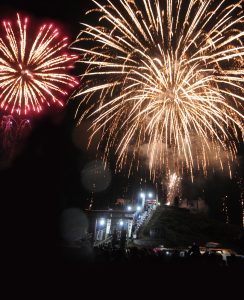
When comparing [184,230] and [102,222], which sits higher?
[102,222]

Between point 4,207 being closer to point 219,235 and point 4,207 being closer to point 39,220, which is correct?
point 39,220

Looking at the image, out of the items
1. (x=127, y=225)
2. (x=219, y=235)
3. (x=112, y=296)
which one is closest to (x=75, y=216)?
(x=127, y=225)

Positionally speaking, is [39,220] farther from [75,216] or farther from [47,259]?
[75,216]

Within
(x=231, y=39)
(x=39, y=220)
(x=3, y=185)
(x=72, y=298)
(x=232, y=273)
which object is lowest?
(x=72, y=298)

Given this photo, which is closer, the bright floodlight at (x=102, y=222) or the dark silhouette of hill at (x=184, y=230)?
the dark silhouette of hill at (x=184, y=230)

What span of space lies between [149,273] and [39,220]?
5737 mm

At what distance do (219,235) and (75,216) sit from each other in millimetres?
32642

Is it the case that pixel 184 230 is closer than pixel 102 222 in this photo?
Yes

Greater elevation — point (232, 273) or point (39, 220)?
point (39, 220)

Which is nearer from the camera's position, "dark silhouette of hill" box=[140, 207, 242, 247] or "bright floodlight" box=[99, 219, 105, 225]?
"dark silhouette of hill" box=[140, 207, 242, 247]

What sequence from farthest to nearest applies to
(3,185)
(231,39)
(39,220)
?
(231,39) < (3,185) < (39,220)

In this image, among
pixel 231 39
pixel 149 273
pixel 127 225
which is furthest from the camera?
pixel 127 225

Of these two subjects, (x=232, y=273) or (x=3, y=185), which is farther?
(x=3, y=185)

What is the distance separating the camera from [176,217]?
4559 centimetres
